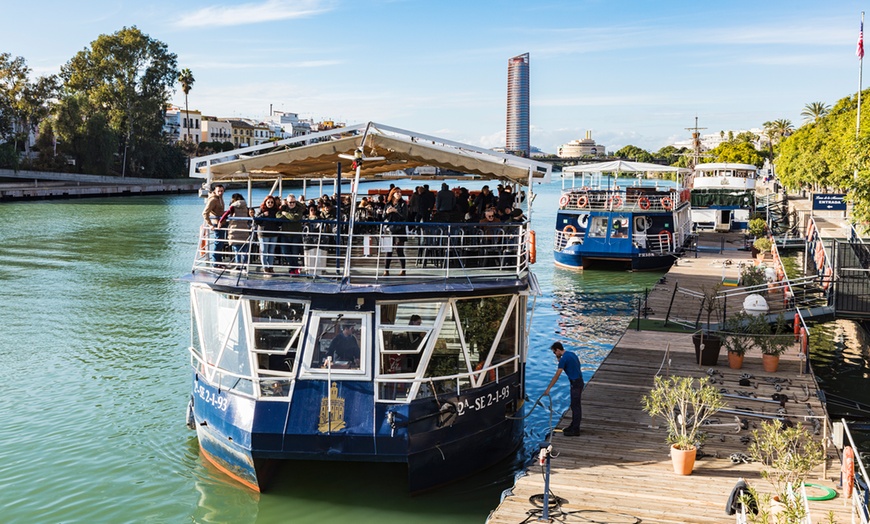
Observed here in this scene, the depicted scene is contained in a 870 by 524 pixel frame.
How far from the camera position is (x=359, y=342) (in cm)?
1345

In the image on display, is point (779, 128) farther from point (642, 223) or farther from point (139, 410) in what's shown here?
point (139, 410)

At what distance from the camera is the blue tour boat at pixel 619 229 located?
1779 inches

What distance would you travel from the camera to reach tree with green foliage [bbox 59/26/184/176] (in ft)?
384

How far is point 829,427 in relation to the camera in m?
14.6

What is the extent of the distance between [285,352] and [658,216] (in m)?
36.0

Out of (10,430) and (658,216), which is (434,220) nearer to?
(10,430)

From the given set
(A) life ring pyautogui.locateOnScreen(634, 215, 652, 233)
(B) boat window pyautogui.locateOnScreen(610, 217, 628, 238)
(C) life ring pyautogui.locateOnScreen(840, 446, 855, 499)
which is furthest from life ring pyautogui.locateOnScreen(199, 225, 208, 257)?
(A) life ring pyautogui.locateOnScreen(634, 215, 652, 233)

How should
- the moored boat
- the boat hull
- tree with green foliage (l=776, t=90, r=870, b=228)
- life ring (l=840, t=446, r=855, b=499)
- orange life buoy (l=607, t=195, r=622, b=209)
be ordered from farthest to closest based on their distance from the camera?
the moored boat → orange life buoy (l=607, t=195, r=622, b=209) → tree with green foliage (l=776, t=90, r=870, b=228) → the boat hull → life ring (l=840, t=446, r=855, b=499)

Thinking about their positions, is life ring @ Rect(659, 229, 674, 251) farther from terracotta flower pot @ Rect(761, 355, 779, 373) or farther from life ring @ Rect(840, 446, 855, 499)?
life ring @ Rect(840, 446, 855, 499)

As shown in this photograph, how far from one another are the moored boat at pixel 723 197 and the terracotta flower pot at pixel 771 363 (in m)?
43.9

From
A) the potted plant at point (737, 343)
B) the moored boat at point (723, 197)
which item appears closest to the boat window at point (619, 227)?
the moored boat at point (723, 197)

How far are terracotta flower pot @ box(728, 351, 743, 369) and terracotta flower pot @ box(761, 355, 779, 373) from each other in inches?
20.7

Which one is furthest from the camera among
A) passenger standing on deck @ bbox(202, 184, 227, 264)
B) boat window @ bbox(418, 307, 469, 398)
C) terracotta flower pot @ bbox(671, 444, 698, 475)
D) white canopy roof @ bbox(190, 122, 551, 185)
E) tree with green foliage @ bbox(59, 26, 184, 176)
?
tree with green foliage @ bbox(59, 26, 184, 176)

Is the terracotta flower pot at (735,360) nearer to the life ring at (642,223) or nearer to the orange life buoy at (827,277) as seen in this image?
the orange life buoy at (827,277)
